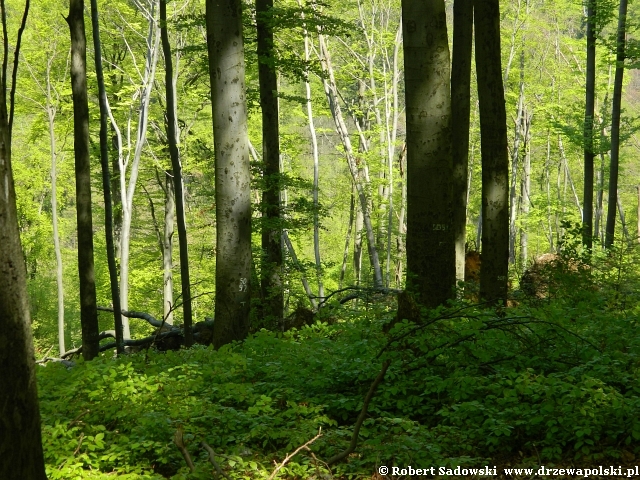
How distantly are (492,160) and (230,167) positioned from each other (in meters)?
3.66

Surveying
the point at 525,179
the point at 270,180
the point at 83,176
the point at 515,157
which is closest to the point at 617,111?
the point at 270,180

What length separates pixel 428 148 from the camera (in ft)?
21.0

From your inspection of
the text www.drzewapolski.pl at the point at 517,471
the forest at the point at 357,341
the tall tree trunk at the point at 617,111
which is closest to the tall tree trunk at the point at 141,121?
the forest at the point at 357,341

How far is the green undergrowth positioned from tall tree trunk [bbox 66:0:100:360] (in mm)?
3208

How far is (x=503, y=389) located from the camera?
4.27 metres

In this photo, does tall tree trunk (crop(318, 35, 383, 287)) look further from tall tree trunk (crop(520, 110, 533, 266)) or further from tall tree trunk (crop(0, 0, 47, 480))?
tall tree trunk (crop(0, 0, 47, 480))

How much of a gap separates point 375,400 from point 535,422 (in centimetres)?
135

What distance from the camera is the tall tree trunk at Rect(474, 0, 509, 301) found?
27.0 ft

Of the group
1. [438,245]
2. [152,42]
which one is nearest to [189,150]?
[152,42]

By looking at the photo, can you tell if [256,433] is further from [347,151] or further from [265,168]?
[347,151]

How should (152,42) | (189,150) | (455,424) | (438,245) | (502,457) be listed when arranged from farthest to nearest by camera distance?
(189,150), (152,42), (438,245), (455,424), (502,457)

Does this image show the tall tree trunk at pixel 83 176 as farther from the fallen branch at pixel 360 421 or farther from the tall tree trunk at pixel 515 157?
the tall tree trunk at pixel 515 157

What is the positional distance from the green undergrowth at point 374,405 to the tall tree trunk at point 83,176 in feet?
Answer: 10.5

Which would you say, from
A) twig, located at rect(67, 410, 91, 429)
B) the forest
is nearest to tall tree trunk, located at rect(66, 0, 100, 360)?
the forest
